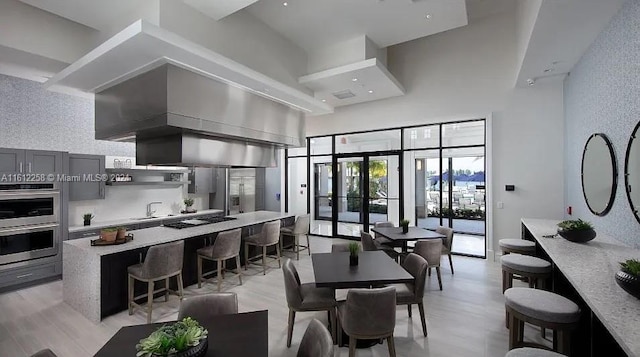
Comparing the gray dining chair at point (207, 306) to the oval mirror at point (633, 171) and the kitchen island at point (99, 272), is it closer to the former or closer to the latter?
the kitchen island at point (99, 272)

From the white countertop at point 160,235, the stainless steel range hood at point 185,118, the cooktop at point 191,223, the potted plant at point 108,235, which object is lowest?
the white countertop at point 160,235

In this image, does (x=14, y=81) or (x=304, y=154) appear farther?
(x=304, y=154)

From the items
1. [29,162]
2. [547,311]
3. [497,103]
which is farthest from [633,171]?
[29,162]

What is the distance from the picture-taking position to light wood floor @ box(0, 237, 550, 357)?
2828 millimetres

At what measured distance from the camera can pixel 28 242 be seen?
14.9 feet

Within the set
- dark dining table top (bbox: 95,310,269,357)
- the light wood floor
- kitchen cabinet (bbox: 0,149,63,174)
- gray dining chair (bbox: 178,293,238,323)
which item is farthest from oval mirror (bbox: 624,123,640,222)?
kitchen cabinet (bbox: 0,149,63,174)

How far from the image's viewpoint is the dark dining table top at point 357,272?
2568mm

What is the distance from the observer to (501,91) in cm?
558

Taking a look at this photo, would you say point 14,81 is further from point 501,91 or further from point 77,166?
point 501,91

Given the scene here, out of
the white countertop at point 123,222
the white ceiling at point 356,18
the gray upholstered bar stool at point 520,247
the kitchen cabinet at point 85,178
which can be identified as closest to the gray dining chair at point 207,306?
the gray upholstered bar stool at point 520,247

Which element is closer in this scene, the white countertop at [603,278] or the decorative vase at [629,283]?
the white countertop at [603,278]

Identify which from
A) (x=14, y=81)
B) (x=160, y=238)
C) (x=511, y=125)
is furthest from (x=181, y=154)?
(x=511, y=125)

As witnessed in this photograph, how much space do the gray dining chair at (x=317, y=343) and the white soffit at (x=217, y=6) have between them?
3.48 meters

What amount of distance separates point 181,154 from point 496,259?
599 cm
